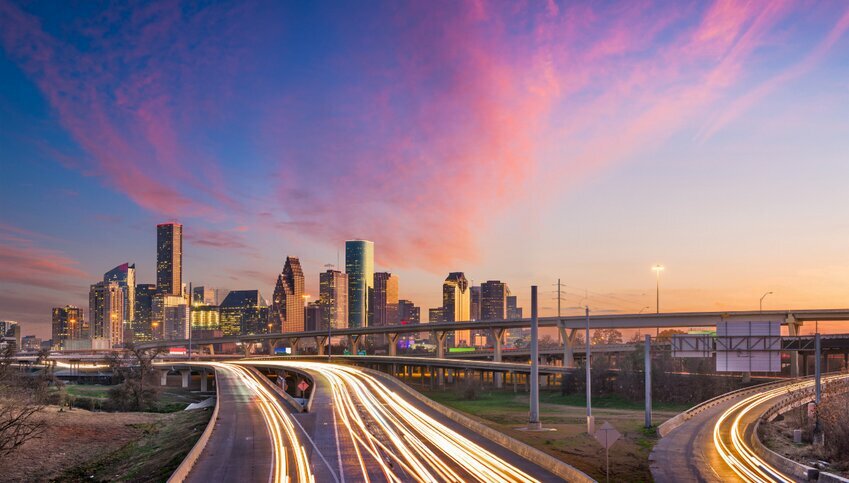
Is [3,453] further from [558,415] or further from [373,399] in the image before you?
[558,415]

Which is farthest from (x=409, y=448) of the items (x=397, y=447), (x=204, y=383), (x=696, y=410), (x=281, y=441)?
(x=204, y=383)

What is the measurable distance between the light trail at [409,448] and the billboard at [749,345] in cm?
2422

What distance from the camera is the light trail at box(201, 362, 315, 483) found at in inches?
1199

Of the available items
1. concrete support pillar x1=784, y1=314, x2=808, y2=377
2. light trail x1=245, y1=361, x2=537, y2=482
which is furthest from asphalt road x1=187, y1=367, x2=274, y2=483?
concrete support pillar x1=784, y1=314, x2=808, y2=377

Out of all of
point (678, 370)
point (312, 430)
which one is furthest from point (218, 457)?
point (678, 370)

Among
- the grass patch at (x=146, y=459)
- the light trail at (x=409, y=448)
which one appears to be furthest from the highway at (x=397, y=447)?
the grass patch at (x=146, y=459)

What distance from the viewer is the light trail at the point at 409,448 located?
30.5m

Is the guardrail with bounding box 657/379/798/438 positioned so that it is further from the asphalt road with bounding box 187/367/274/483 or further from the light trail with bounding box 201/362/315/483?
the asphalt road with bounding box 187/367/274/483

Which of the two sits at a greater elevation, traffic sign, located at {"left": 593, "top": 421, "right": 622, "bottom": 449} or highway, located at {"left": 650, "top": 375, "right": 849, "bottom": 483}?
traffic sign, located at {"left": 593, "top": 421, "right": 622, "bottom": 449}

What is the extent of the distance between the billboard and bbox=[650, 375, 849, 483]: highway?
4.83 m

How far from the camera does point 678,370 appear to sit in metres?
95.2

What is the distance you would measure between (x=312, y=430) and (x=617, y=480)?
2158cm

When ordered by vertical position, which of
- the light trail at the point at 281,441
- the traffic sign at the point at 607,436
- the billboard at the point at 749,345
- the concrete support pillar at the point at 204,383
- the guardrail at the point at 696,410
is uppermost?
the billboard at the point at 749,345

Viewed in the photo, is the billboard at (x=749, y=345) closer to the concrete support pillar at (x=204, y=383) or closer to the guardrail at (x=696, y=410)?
the guardrail at (x=696, y=410)
